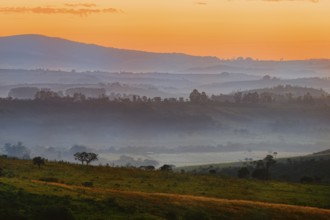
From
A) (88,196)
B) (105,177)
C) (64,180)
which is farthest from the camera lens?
(105,177)

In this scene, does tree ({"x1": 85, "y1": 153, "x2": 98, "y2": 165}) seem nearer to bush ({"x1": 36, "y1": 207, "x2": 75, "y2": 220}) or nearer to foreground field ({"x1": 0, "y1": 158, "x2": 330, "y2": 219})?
foreground field ({"x1": 0, "y1": 158, "x2": 330, "y2": 219})

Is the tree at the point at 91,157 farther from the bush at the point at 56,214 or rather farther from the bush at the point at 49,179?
the bush at the point at 56,214

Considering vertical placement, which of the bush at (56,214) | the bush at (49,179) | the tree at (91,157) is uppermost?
the tree at (91,157)

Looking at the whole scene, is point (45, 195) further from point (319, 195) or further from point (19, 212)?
point (319, 195)

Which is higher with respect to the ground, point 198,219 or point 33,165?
point 33,165

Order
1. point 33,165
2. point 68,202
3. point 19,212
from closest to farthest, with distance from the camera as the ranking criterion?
point 19,212 < point 68,202 < point 33,165

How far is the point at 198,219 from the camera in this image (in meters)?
45.0

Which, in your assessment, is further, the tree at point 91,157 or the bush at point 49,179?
the tree at point 91,157

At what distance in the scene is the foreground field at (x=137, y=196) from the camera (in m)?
43.4

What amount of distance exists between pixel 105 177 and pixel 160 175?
24.5ft

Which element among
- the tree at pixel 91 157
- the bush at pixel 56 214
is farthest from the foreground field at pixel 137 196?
the tree at pixel 91 157

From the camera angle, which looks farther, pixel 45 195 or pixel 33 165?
Answer: pixel 33 165

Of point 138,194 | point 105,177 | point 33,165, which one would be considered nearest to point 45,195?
point 138,194

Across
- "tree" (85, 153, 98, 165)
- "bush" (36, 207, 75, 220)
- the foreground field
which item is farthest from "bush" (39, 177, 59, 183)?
"tree" (85, 153, 98, 165)
